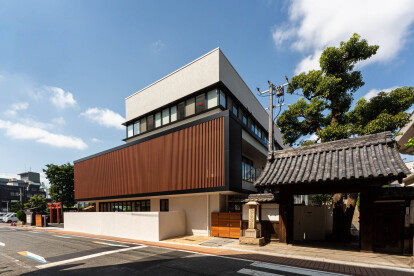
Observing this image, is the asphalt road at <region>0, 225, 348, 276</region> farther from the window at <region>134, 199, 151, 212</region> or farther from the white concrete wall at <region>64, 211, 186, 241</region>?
the window at <region>134, 199, 151, 212</region>

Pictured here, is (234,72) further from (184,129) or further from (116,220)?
(116,220)

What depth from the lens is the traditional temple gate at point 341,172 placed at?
930 cm

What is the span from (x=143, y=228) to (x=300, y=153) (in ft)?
42.0

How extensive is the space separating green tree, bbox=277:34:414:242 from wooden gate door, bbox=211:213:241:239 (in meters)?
6.84

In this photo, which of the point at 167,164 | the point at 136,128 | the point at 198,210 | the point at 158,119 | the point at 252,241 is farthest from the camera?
the point at 136,128

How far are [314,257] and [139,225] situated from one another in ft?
41.2

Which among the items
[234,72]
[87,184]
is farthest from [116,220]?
[234,72]

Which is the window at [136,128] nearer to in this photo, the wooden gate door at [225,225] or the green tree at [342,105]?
the wooden gate door at [225,225]

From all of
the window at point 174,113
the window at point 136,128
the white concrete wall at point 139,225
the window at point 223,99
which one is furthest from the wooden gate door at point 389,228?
the window at point 136,128

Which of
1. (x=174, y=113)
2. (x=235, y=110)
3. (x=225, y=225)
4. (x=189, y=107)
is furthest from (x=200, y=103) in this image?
(x=225, y=225)

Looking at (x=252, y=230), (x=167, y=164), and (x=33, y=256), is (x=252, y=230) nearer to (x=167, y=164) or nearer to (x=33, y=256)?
(x=167, y=164)

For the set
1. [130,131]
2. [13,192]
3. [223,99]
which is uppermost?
[223,99]

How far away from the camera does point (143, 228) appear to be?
1636 cm

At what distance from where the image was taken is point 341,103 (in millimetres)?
15289
